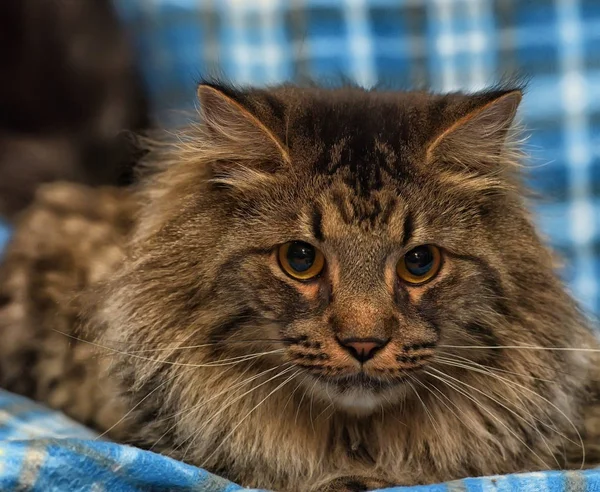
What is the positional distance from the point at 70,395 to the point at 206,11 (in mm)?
1468

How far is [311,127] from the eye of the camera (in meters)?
1.33

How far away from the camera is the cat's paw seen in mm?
1278

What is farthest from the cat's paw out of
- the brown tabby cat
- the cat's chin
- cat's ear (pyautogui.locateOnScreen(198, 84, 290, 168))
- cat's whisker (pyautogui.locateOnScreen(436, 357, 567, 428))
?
cat's ear (pyautogui.locateOnScreen(198, 84, 290, 168))

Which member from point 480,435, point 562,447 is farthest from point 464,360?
point 562,447

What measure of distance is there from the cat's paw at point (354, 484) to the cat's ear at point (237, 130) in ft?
1.83

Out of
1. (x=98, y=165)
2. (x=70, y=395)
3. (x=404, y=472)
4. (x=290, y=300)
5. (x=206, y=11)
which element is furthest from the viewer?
(x=206, y=11)

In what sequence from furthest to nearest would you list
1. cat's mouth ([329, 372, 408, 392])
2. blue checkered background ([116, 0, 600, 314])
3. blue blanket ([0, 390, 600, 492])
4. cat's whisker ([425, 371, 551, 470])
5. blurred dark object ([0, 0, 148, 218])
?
1. blue checkered background ([116, 0, 600, 314])
2. blurred dark object ([0, 0, 148, 218])
3. cat's whisker ([425, 371, 551, 470])
4. cat's mouth ([329, 372, 408, 392])
5. blue blanket ([0, 390, 600, 492])

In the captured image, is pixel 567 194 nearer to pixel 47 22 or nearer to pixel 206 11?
pixel 206 11

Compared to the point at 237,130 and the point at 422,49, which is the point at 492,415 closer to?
the point at 237,130

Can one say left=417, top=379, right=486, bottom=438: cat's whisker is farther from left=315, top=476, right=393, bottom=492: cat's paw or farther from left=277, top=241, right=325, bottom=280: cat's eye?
left=277, top=241, right=325, bottom=280: cat's eye

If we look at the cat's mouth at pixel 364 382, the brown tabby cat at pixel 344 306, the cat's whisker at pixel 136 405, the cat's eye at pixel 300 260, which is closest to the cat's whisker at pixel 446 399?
the brown tabby cat at pixel 344 306

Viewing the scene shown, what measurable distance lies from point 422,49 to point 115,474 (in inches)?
75.9

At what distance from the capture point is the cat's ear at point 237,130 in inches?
50.6

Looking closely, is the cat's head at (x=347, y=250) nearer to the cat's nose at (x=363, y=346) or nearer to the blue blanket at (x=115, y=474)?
the cat's nose at (x=363, y=346)
